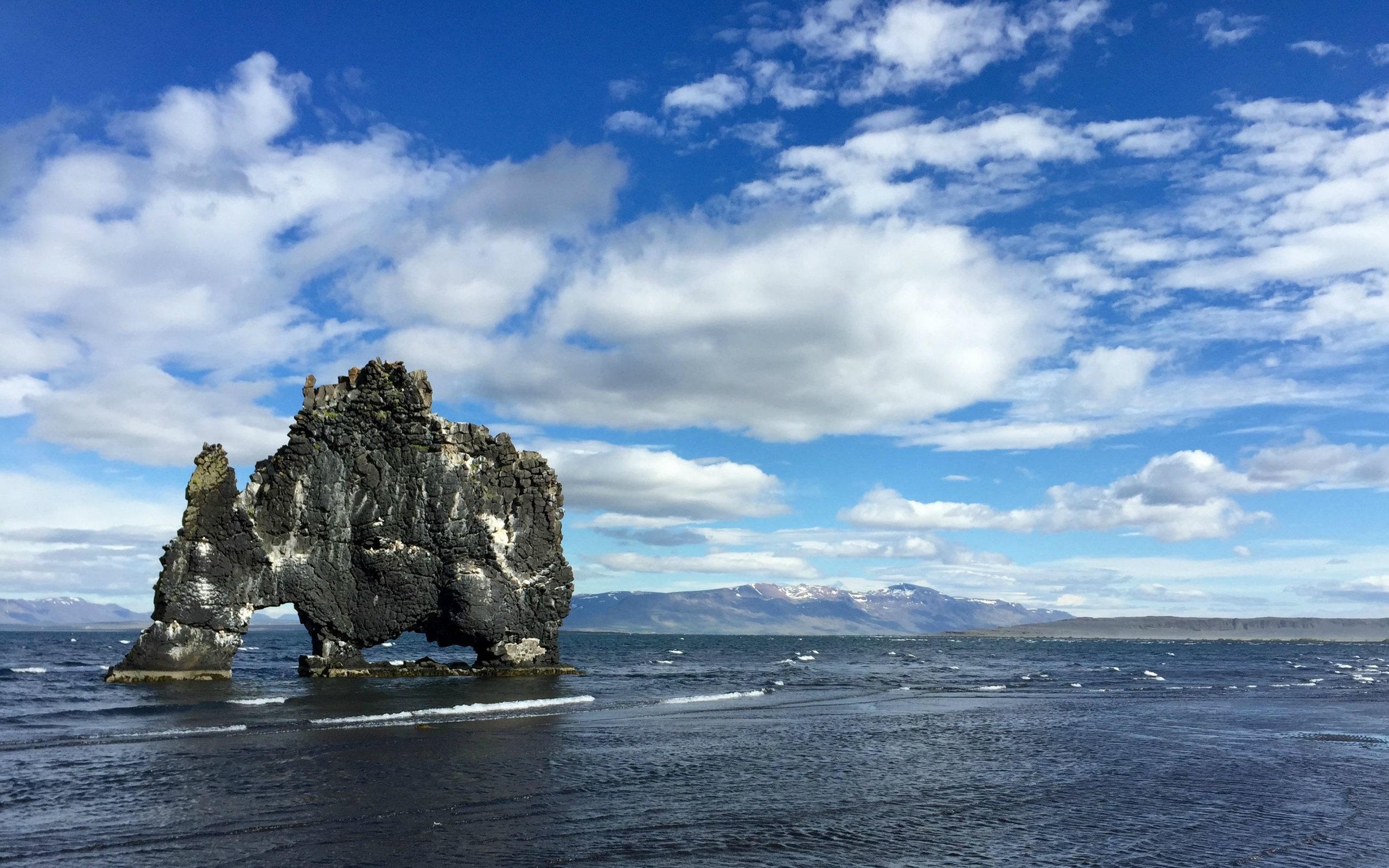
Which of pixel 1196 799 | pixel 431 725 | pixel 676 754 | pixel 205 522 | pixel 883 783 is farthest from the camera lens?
pixel 205 522

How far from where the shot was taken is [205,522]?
2140 inches

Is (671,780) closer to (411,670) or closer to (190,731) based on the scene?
(190,731)

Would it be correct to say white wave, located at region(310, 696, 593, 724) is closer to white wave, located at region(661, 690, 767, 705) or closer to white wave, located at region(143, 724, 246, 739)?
white wave, located at region(143, 724, 246, 739)

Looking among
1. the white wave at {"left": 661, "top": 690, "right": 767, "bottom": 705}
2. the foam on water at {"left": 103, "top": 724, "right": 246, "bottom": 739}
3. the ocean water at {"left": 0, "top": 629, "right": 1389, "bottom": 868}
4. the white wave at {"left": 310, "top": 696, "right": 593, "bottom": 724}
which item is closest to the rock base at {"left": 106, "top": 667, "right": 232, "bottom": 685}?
the ocean water at {"left": 0, "top": 629, "right": 1389, "bottom": 868}

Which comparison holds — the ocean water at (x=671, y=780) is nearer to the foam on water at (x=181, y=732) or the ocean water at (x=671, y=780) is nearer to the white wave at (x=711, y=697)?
the foam on water at (x=181, y=732)

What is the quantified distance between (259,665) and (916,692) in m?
48.2

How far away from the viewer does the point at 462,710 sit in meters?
39.2

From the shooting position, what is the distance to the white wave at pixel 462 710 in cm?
3453

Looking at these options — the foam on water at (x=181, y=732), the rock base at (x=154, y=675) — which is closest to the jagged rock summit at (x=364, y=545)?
the rock base at (x=154, y=675)

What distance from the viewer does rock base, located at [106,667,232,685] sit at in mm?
51625

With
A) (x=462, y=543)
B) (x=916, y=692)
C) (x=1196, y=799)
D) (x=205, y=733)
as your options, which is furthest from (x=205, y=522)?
(x=1196, y=799)

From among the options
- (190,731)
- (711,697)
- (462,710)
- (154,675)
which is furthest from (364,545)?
(190,731)

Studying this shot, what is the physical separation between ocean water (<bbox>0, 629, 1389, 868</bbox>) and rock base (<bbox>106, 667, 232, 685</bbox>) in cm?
163

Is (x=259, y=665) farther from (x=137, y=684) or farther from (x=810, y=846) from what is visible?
(x=810, y=846)
